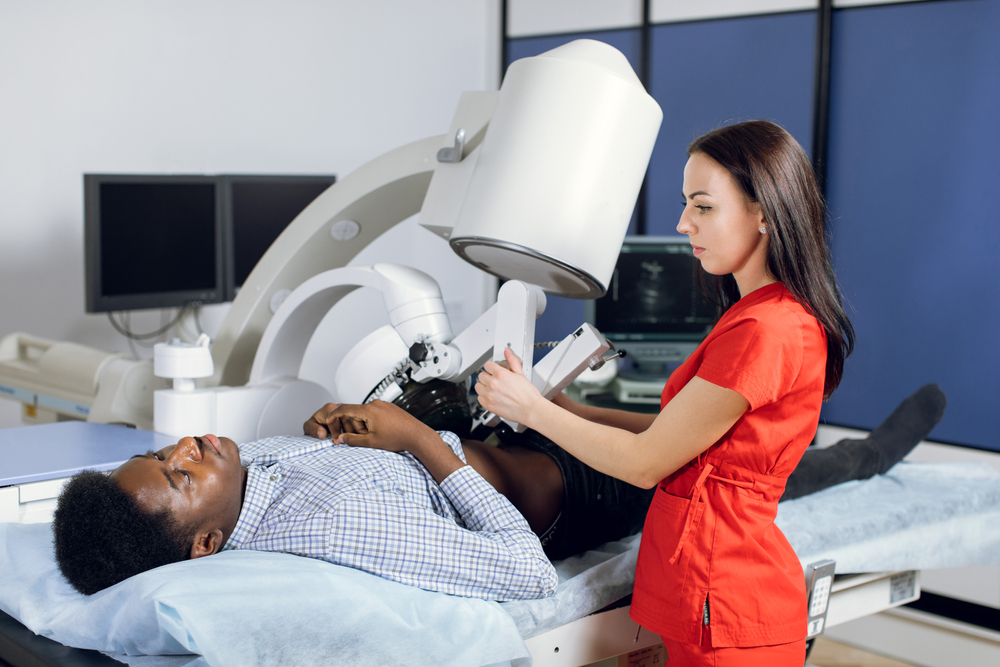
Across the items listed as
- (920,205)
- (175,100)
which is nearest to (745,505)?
(920,205)

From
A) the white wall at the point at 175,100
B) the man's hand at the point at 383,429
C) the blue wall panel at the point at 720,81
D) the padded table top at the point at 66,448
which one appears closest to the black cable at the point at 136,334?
the white wall at the point at 175,100

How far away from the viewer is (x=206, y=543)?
122 cm


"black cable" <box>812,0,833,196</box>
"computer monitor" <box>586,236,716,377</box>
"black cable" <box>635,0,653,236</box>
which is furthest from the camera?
"black cable" <box>635,0,653,236</box>

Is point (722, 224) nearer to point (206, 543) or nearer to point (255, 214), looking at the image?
point (206, 543)

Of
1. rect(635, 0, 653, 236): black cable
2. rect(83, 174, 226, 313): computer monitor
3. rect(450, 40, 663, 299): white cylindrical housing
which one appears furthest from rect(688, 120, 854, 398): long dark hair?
rect(635, 0, 653, 236): black cable

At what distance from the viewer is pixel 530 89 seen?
1.36 m

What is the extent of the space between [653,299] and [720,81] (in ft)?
3.78

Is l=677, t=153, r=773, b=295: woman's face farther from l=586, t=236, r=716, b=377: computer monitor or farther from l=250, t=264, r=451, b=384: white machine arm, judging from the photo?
l=586, t=236, r=716, b=377: computer monitor

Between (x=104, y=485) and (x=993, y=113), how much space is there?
294 centimetres

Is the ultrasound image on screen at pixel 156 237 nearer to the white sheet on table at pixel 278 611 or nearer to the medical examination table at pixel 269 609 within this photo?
the medical examination table at pixel 269 609

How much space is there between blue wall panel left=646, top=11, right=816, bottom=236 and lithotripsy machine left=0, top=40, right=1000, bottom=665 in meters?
1.82

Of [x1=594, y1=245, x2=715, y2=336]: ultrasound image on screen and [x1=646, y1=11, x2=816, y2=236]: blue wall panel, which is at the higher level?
[x1=646, y1=11, x2=816, y2=236]: blue wall panel

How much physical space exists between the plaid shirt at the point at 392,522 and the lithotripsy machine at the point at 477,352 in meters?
0.04

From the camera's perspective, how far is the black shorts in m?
1.54
